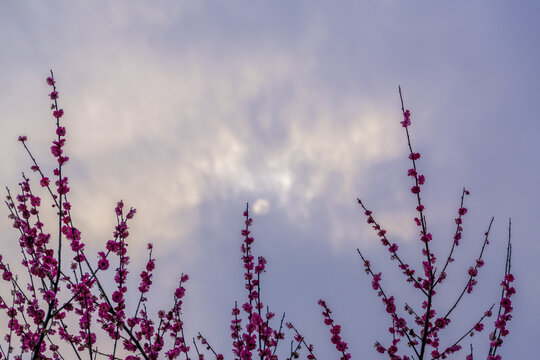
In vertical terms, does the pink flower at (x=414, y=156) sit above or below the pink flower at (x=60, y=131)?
above

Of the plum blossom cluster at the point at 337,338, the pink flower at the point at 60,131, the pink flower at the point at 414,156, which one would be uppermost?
the pink flower at the point at 414,156

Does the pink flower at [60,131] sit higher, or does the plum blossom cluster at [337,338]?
the pink flower at [60,131]

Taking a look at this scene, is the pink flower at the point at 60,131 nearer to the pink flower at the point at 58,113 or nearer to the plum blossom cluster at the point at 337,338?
the pink flower at the point at 58,113

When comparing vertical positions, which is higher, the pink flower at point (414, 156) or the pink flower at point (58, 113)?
the pink flower at point (414, 156)

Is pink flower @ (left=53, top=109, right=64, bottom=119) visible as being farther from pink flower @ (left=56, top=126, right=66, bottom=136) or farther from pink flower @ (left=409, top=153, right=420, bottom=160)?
pink flower @ (left=409, top=153, right=420, bottom=160)

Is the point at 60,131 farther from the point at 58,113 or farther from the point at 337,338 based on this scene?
the point at 337,338

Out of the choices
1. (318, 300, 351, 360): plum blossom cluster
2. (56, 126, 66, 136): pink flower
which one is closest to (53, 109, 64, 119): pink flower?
(56, 126, 66, 136): pink flower

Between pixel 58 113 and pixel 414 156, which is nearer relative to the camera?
pixel 58 113

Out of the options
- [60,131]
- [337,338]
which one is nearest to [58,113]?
[60,131]

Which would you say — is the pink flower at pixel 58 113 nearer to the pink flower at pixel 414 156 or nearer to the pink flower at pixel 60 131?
the pink flower at pixel 60 131

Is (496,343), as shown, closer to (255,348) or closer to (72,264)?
(255,348)

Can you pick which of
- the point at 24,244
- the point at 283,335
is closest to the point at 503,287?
the point at 283,335

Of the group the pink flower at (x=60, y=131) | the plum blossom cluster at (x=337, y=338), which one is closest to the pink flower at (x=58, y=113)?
the pink flower at (x=60, y=131)

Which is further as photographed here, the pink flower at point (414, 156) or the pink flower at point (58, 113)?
the pink flower at point (414, 156)
